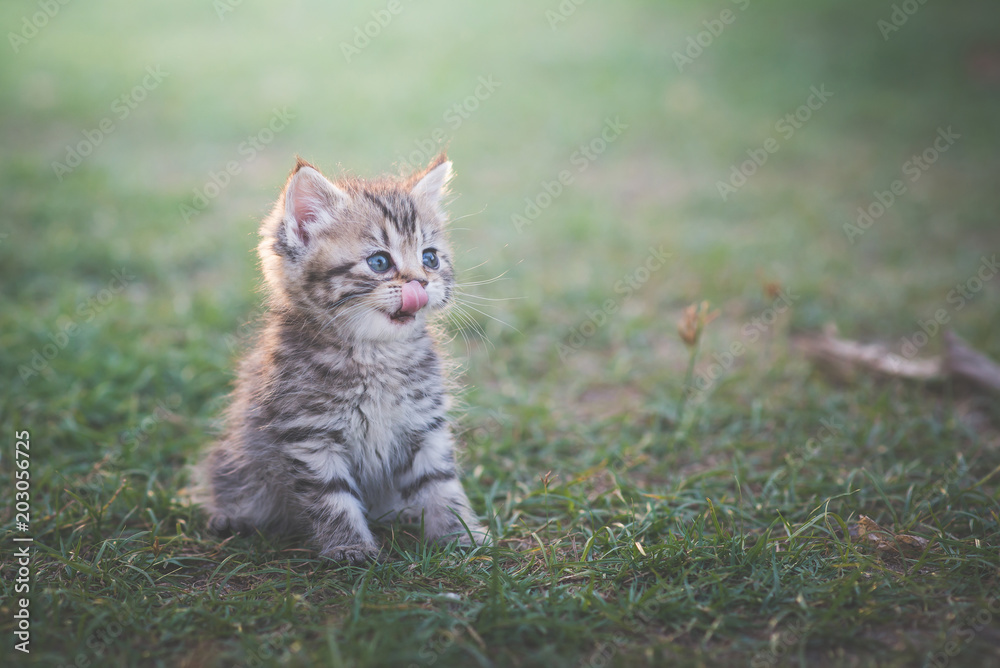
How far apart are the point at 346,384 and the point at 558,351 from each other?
282 centimetres

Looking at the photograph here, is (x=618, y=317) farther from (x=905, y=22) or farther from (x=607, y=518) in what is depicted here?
(x=905, y=22)

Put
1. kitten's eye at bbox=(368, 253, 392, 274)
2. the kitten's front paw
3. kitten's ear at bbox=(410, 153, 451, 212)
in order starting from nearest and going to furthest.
Answer: the kitten's front paw < kitten's eye at bbox=(368, 253, 392, 274) < kitten's ear at bbox=(410, 153, 451, 212)

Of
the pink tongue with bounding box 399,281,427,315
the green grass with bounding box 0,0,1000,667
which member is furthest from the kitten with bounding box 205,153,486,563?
the green grass with bounding box 0,0,1000,667

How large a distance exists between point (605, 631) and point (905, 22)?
15.9 meters

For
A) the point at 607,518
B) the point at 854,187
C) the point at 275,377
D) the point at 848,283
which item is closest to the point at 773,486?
the point at 607,518

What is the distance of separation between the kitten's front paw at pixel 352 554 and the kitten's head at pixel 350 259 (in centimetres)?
90

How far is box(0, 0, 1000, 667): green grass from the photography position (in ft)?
8.80

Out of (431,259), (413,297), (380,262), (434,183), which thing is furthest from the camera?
(434,183)

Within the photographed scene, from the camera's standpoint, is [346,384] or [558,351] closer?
[346,384]

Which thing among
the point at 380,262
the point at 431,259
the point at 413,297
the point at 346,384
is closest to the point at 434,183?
the point at 431,259

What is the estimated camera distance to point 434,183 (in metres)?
3.54

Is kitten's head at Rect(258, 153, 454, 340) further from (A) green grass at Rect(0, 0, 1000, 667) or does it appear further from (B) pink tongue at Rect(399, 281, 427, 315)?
(A) green grass at Rect(0, 0, 1000, 667)

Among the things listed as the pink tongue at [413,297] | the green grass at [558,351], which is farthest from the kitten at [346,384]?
the green grass at [558,351]

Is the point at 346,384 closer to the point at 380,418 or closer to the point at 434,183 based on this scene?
the point at 380,418
